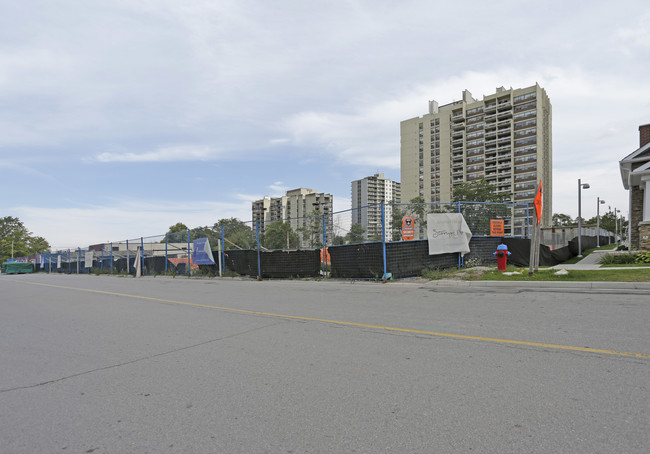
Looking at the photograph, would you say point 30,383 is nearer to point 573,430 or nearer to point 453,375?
point 453,375

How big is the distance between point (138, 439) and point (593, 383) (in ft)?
12.5

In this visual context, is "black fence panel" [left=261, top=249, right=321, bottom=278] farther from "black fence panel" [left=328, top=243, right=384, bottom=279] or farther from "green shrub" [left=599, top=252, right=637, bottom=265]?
"green shrub" [left=599, top=252, right=637, bottom=265]

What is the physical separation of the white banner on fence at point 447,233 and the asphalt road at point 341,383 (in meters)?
7.07

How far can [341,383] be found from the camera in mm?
3703

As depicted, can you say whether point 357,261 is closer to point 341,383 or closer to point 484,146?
point 341,383

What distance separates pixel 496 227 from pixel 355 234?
20.3 feet

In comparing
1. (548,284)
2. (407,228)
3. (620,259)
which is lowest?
(548,284)

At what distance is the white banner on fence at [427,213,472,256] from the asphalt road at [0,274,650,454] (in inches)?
279

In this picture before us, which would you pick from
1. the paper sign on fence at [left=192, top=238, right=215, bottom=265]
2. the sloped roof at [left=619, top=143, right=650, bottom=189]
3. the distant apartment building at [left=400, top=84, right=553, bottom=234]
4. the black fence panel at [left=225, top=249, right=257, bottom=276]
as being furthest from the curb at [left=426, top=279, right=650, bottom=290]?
the distant apartment building at [left=400, top=84, right=553, bottom=234]

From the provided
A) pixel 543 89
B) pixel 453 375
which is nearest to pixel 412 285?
pixel 453 375

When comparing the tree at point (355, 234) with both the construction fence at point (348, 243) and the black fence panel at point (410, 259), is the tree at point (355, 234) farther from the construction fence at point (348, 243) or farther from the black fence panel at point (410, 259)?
the black fence panel at point (410, 259)

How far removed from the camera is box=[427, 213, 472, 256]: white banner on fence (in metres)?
14.3

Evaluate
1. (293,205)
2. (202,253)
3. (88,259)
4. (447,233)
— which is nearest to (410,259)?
(447,233)

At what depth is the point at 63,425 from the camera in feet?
10.2
